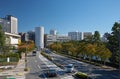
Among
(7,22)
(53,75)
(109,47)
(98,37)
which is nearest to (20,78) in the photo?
(53,75)

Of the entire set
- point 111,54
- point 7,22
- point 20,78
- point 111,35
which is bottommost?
point 20,78

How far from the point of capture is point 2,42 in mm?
67562

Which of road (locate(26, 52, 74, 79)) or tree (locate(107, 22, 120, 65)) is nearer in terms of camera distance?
Result: road (locate(26, 52, 74, 79))

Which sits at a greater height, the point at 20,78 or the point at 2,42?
the point at 2,42

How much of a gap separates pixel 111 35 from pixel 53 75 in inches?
859

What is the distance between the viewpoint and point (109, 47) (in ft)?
181

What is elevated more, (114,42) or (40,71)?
(114,42)

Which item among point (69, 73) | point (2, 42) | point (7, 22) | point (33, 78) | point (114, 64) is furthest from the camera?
point (7, 22)

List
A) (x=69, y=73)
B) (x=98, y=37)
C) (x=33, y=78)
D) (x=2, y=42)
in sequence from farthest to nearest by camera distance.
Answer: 1. (x=98, y=37)
2. (x=2, y=42)
3. (x=69, y=73)
4. (x=33, y=78)

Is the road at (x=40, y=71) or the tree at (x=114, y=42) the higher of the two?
the tree at (x=114, y=42)

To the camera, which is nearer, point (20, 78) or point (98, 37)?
point (20, 78)

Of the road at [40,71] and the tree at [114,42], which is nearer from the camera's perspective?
the road at [40,71]

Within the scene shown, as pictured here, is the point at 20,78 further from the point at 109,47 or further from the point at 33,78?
the point at 109,47

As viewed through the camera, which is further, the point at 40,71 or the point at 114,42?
the point at 114,42
